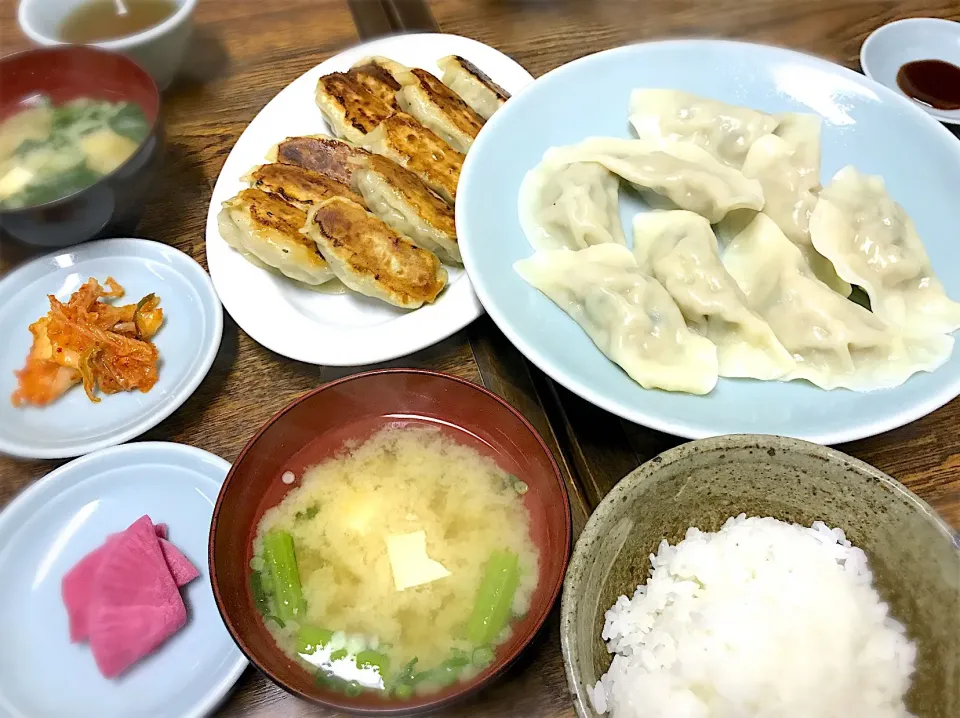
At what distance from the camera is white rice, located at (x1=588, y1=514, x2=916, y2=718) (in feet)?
3.02

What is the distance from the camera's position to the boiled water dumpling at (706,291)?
1421 millimetres

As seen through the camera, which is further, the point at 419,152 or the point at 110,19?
the point at 110,19

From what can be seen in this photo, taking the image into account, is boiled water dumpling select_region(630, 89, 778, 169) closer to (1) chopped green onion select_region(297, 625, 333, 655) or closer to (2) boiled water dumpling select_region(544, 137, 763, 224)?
(2) boiled water dumpling select_region(544, 137, 763, 224)

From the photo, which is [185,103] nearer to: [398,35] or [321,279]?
[398,35]

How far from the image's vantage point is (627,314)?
1473mm

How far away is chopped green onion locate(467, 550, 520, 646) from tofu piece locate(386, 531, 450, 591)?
0.08 metres

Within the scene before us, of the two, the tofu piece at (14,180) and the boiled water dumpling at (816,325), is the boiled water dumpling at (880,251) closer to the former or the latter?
the boiled water dumpling at (816,325)

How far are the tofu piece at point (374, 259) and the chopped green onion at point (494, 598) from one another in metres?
0.63

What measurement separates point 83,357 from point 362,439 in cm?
67

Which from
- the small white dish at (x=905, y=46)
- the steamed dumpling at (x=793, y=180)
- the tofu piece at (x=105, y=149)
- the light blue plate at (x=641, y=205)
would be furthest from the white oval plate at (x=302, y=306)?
the small white dish at (x=905, y=46)

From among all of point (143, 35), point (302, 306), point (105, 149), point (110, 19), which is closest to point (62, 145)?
point (105, 149)

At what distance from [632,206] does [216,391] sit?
3.78 feet

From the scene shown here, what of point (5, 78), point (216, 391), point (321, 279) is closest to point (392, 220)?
point (321, 279)

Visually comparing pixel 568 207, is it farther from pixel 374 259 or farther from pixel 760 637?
pixel 760 637
